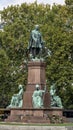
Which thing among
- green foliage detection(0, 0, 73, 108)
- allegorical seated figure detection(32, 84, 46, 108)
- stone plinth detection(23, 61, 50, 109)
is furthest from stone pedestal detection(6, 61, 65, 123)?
green foliage detection(0, 0, 73, 108)

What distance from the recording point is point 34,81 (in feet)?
104

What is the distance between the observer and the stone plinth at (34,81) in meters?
31.0

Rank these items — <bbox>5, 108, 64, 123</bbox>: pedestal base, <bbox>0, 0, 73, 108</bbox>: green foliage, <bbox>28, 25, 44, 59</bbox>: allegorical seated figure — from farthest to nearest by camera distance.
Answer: <bbox>0, 0, 73, 108</bbox>: green foliage → <bbox>28, 25, 44, 59</bbox>: allegorical seated figure → <bbox>5, 108, 64, 123</bbox>: pedestal base

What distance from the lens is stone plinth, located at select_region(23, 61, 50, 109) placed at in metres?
31.0

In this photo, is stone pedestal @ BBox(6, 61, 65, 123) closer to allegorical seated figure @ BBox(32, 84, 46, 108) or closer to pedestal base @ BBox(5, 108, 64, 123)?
pedestal base @ BBox(5, 108, 64, 123)

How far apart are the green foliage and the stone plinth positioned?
1474 cm

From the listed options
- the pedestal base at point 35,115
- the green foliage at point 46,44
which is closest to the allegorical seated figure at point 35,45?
the pedestal base at point 35,115

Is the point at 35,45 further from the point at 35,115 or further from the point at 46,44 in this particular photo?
the point at 46,44

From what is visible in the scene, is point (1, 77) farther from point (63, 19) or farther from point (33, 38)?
point (33, 38)

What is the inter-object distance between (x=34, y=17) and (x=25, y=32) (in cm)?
207

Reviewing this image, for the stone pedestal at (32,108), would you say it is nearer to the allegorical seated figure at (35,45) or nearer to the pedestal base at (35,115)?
the pedestal base at (35,115)

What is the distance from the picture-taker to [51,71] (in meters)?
47.2

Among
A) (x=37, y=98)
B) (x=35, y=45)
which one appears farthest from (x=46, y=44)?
(x=37, y=98)

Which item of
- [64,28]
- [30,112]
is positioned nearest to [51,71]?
[64,28]
